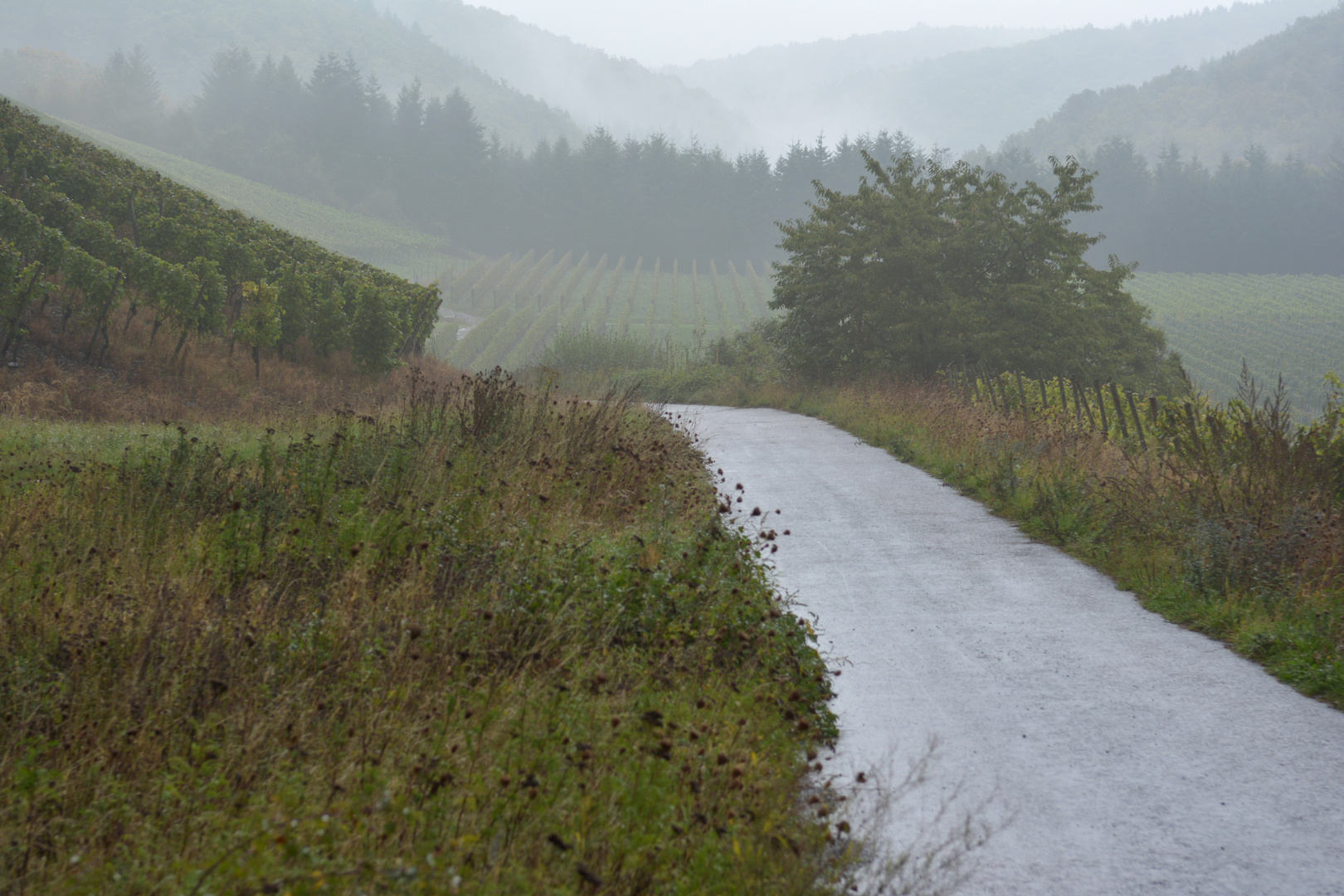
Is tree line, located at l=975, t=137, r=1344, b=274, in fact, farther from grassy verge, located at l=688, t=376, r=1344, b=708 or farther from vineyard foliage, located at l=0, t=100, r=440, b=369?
grassy verge, located at l=688, t=376, r=1344, b=708

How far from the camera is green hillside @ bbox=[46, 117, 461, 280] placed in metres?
75.1

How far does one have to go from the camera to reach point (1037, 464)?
1087cm

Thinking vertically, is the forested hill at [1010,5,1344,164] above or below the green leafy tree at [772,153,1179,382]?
above

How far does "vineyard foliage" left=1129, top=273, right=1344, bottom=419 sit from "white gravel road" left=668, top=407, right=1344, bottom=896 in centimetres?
4458

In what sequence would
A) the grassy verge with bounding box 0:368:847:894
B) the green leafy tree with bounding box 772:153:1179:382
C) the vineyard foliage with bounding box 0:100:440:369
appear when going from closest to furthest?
the grassy verge with bounding box 0:368:847:894, the vineyard foliage with bounding box 0:100:440:369, the green leafy tree with bounding box 772:153:1179:382

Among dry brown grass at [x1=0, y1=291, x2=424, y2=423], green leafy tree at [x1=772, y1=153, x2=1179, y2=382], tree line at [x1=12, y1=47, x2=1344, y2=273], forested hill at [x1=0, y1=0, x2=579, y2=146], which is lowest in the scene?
dry brown grass at [x1=0, y1=291, x2=424, y2=423]

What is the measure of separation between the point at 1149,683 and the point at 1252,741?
765 mm

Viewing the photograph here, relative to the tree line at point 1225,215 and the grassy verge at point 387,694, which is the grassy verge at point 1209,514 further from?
the tree line at point 1225,215

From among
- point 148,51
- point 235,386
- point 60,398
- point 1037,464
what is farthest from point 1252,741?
point 148,51

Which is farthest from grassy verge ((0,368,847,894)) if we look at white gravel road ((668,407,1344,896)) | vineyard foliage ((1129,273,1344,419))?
vineyard foliage ((1129,273,1344,419))

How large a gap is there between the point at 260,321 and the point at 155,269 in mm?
2358

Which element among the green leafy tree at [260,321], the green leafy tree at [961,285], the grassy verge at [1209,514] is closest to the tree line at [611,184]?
the green leafy tree at [961,285]

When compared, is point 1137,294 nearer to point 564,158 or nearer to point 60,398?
point 564,158

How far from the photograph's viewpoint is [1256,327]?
60250 mm
